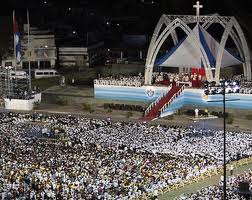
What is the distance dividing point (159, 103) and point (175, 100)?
1.34m

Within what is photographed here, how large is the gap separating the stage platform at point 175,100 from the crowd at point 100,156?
669cm

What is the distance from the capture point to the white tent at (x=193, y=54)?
59688mm

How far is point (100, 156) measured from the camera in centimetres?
4219

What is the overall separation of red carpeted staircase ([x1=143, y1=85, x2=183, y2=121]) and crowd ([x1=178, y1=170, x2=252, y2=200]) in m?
19.6

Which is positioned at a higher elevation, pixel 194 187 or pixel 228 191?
pixel 228 191

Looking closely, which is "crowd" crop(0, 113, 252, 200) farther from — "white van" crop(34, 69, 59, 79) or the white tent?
"white van" crop(34, 69, 59, 79)

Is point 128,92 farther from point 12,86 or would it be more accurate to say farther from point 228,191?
point 228,191

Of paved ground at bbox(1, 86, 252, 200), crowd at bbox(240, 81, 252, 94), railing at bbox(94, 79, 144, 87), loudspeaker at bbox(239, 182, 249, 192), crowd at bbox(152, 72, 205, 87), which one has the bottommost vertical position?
loudspeaker at bbox(239, 182, 249, 192)

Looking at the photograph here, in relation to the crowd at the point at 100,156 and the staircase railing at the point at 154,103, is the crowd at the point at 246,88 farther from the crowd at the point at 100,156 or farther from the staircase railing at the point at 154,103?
the crowd at the point at 100,156

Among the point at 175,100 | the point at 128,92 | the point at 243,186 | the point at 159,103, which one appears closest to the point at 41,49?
the point at 128,92

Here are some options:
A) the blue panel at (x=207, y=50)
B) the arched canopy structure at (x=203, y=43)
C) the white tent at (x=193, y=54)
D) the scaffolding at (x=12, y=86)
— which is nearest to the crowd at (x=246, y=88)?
the arched canopy structure at (x=203, y=43)

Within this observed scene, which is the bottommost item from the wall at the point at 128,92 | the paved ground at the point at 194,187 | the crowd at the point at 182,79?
the paved ground at the point at 194,187

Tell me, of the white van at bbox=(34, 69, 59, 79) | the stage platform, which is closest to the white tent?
the stage platform

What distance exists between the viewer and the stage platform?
2231 inches
